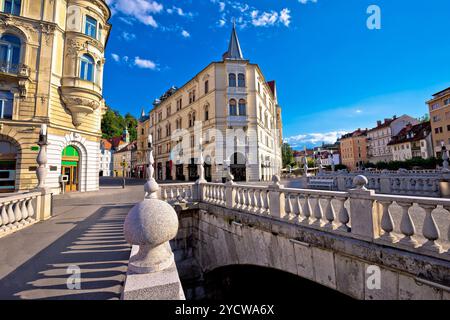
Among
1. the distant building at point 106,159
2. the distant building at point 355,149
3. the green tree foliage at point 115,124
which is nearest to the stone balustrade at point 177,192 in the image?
the distant building at point 106,159

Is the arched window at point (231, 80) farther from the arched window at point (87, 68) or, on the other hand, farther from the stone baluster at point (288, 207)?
the stone baluster at point (288, 207)

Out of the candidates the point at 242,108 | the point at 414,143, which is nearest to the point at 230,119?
the point at 242,108

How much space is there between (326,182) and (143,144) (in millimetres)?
40534

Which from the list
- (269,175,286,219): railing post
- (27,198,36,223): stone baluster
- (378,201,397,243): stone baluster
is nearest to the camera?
(378,201,397,243): stone baluster

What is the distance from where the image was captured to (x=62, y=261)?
3604 mm

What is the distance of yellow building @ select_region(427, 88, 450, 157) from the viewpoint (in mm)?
34281

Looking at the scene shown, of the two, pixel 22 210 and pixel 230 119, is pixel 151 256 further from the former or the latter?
pixel 230 119

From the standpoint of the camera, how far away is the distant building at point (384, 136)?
53.6 metres

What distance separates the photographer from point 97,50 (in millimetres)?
16703

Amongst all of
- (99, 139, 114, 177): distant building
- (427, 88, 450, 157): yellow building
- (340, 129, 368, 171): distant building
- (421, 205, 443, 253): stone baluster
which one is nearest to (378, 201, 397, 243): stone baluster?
(421, 205, 443, 253): stone baluster

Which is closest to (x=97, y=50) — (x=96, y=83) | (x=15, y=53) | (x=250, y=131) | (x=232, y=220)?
(x=96, y=83)

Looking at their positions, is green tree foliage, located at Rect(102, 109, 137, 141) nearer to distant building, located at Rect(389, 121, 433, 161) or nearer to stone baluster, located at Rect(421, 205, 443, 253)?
stone baluster, located at Rect(421, 205, 443, 253)

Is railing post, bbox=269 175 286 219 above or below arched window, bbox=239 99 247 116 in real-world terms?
below

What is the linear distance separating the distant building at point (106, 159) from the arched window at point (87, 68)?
4892cm
